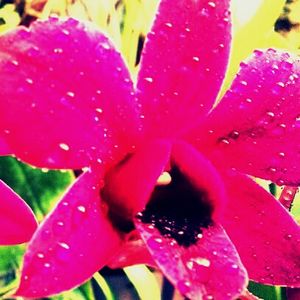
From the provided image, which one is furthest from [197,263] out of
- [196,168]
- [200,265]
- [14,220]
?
[14,220]

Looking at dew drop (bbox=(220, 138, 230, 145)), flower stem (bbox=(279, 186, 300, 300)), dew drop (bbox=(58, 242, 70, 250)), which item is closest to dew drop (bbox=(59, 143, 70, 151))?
dew drop (bbox=(58, 242, 70, 250))

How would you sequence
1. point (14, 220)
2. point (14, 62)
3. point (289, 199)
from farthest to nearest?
1. point (289, 199)
2. point (14, 220)
3. point (14, 62)

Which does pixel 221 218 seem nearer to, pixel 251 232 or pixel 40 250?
pixel 251 232

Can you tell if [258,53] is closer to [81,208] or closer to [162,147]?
[162,147]

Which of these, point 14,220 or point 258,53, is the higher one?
point 258,53

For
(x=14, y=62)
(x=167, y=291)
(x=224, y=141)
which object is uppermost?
(x=14, y=62)

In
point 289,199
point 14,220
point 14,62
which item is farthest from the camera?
point 289,199

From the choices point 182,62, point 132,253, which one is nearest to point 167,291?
point 132,253

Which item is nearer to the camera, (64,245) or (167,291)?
(64,245)
